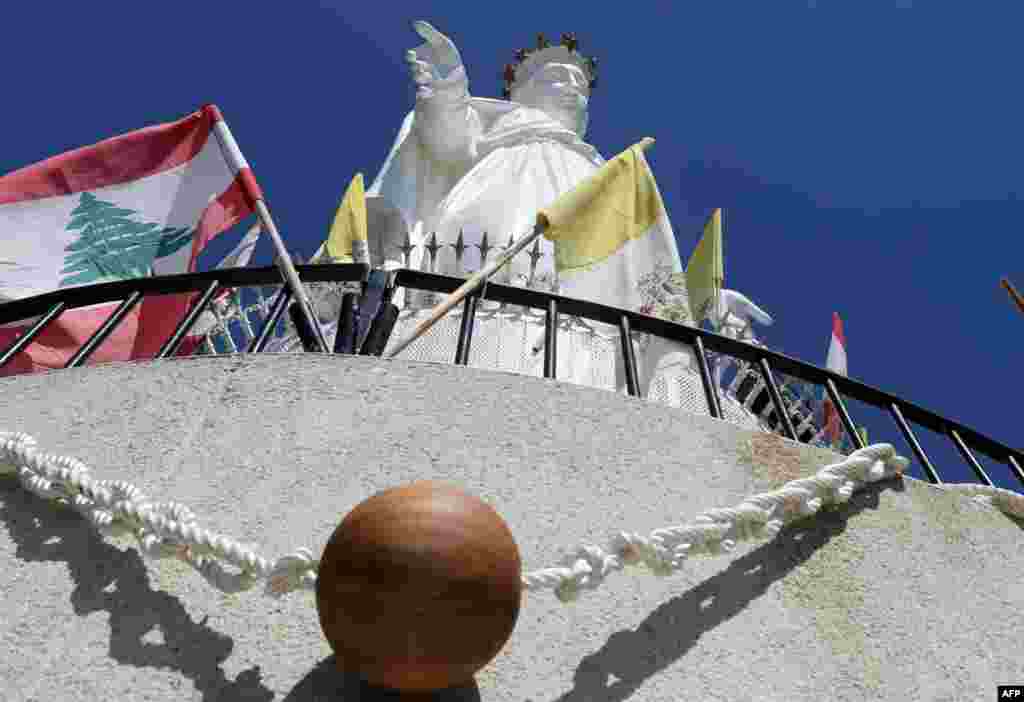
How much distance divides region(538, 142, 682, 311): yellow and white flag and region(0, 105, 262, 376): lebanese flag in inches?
76.4

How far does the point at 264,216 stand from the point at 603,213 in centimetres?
220

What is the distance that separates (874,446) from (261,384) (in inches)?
77.8

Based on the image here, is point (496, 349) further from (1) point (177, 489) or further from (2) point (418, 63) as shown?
(1) point (177, 489)

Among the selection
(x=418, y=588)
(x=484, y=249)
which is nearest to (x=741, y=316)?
(x=484, y=249)

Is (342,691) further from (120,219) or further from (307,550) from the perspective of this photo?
(120,219)

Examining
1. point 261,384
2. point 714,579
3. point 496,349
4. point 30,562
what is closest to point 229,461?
point 261,384

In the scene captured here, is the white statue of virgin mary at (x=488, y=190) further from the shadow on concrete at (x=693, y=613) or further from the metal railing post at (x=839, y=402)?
the shadow on concrete at (x=693, y=613)

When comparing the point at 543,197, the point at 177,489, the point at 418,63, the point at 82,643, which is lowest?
the point at 82,643

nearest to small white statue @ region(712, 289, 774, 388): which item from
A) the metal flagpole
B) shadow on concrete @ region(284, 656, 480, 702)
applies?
the metal flagpole

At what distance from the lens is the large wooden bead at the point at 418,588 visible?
79.7 inches

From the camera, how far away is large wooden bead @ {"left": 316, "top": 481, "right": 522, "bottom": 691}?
6.64ft

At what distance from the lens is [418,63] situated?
14.3 metres

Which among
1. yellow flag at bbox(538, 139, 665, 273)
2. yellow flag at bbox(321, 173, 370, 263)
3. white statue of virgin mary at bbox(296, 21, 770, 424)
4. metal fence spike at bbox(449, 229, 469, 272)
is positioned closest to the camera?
yellow flag at bbox(538, 139, 665, 273)

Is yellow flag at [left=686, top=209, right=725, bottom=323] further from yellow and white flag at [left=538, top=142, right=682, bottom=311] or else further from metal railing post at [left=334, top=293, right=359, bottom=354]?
metal railing post at [left=334, top=293, right=359, bottom=354]
